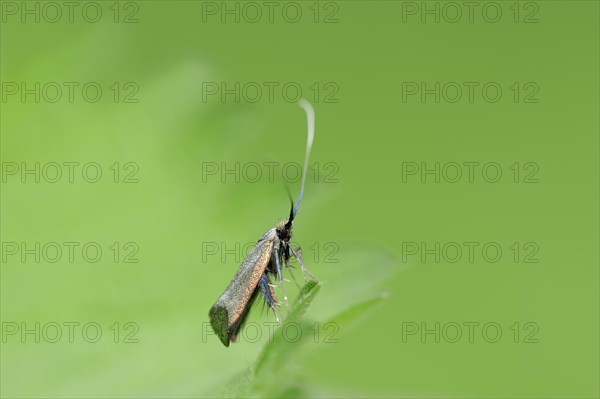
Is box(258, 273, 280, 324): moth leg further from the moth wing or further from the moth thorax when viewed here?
the moth thorax

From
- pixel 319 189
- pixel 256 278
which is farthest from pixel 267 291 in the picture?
pixel 319 189

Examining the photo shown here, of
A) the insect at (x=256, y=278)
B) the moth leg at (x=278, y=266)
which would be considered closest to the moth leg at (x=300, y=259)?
the insect at (x=256, y=278)

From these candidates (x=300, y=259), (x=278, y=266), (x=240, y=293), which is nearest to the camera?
(x=240, y=293)

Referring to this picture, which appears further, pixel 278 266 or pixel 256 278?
pixel 278 266

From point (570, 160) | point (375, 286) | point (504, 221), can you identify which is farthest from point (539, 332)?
point (375, 286)

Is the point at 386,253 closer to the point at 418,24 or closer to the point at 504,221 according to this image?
the point at 504,221

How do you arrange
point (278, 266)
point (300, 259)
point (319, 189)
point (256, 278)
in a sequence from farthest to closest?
point (319, 189), point (300, 259), point (278, 266), point (256, 278)

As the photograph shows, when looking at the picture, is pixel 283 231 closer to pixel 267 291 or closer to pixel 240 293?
pixel 267 291

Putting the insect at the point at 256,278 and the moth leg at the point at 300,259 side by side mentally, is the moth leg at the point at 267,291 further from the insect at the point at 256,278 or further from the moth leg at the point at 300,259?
the moth leg at the point at 300,259
